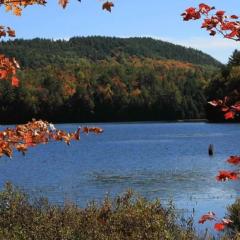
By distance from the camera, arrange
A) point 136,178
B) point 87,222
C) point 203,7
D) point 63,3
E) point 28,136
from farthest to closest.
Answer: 1. point 136,178
2. point 87,222
3. point 28,136
4. point 63,3
5. point 203,7

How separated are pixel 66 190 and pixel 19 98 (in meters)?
160

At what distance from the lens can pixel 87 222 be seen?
1229 centimetres

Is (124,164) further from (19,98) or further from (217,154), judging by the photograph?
(19,98)

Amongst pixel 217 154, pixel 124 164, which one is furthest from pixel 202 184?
pixel 217 154

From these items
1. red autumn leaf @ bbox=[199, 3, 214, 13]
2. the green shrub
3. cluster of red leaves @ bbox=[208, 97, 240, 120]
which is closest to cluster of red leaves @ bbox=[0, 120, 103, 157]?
cluster of red leaves @ bbox=[208, 97, 240, 120]

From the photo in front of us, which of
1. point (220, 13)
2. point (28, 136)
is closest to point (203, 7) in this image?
point (220, 13)

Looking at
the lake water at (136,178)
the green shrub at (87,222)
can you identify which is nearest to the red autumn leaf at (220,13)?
the green shrub at (87,222)

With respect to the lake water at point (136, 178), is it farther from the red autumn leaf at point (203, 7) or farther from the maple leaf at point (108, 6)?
the red autumn leaf at point (203, 7)

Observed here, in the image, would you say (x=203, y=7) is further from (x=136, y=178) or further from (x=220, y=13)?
(x=136, y=178)

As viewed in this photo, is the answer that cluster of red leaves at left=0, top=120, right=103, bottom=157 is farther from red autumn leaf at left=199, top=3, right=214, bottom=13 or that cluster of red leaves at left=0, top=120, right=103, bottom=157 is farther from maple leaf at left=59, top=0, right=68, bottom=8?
red autumn leaf at left=199, top=3, right=214, bottom=13

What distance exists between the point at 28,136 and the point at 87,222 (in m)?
5.83

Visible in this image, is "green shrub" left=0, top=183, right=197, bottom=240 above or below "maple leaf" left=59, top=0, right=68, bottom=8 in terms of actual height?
below

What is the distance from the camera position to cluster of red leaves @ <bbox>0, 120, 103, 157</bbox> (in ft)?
21.7

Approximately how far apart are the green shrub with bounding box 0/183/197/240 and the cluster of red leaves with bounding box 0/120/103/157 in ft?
13.4
